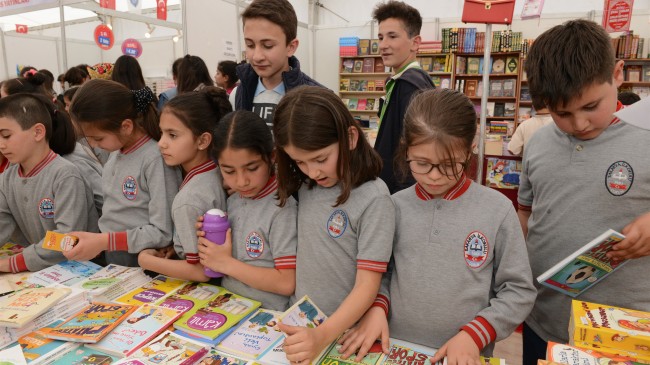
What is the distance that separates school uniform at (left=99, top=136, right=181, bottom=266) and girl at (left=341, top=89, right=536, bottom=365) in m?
0.91

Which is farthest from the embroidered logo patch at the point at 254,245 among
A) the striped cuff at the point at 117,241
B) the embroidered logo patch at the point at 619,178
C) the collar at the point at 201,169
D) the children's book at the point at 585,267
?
the embroidered logo patch at the point at 619,178

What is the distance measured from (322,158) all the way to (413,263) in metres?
0.41

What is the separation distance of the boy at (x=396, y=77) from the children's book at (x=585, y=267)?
84cm

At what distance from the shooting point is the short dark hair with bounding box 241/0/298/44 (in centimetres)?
177

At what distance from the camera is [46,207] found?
1.88 m

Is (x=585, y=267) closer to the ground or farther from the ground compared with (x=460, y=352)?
farther from the ground

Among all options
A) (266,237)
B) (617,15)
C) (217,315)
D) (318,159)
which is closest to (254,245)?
(266,237)

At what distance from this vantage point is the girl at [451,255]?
1155 mm

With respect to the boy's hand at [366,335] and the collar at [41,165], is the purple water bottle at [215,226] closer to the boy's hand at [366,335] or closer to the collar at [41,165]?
the boy's hand at [366,335]

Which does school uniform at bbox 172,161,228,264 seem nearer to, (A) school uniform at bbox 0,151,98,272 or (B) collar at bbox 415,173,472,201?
(A) school uniform at bbox 0,151,98,272

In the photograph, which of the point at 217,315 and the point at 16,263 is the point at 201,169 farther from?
the point at 16,263

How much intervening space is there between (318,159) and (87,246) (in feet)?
3.31

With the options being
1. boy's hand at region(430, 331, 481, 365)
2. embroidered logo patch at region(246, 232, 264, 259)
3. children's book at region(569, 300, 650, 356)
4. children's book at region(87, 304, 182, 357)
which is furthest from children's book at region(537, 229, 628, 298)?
children's book at region(87, 304, 182, 357)

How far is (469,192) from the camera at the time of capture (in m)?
1.23
